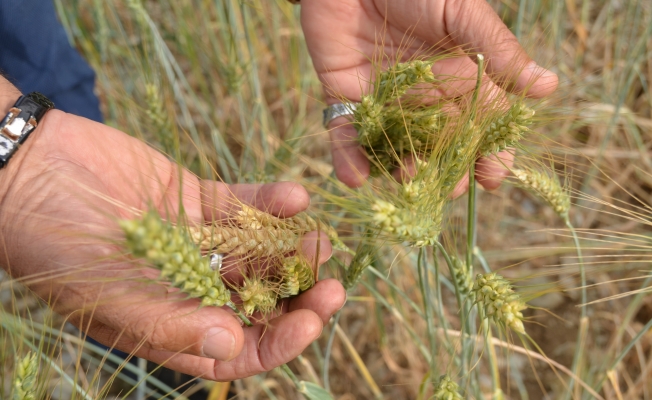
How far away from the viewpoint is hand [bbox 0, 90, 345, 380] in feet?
2.03

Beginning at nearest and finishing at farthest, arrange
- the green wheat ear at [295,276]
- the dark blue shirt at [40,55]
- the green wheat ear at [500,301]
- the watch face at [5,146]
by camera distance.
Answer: the green wheat ear at [500,301] < the green wheat ear at [295,276] < the watch face at [5,146] < the dark blue shirt at [40,55]

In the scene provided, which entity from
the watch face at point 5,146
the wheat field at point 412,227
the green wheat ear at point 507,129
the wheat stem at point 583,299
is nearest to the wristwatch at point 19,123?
the watch face at point 5,146

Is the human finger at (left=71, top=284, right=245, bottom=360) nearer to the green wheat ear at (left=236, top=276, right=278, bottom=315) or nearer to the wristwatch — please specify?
the green wheat ear at (left=236, top=276, right=278, bottom=315)

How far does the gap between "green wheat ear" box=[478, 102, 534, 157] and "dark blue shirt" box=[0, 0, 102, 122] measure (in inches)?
41.4

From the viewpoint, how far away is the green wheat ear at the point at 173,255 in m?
0.45

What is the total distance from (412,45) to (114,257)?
2.49ft

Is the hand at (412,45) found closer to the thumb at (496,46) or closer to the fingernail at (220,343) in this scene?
the thumb at (496,46)

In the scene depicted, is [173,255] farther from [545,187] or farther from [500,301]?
[545,187]

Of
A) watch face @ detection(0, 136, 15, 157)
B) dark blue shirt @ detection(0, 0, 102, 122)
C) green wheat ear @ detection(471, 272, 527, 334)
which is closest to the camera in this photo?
green wheat ear @ detection(471, 272, 527, 334)

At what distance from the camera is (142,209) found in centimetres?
77

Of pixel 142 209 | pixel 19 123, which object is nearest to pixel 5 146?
pixel 19 123

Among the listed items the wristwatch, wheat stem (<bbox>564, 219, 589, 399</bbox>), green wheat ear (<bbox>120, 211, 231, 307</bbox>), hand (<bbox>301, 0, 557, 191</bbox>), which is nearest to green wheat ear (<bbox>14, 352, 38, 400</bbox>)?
green wheat ear (<bbox>120, 211, 231, 307</bbox>)

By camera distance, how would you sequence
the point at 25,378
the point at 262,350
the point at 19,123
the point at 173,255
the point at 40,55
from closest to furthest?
1. the point at 173,255
2. the point at 25,378
3. the point at 262,350
4. the point at 19,123
5. the point at 40,55

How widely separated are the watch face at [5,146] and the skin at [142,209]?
0.05 feet
